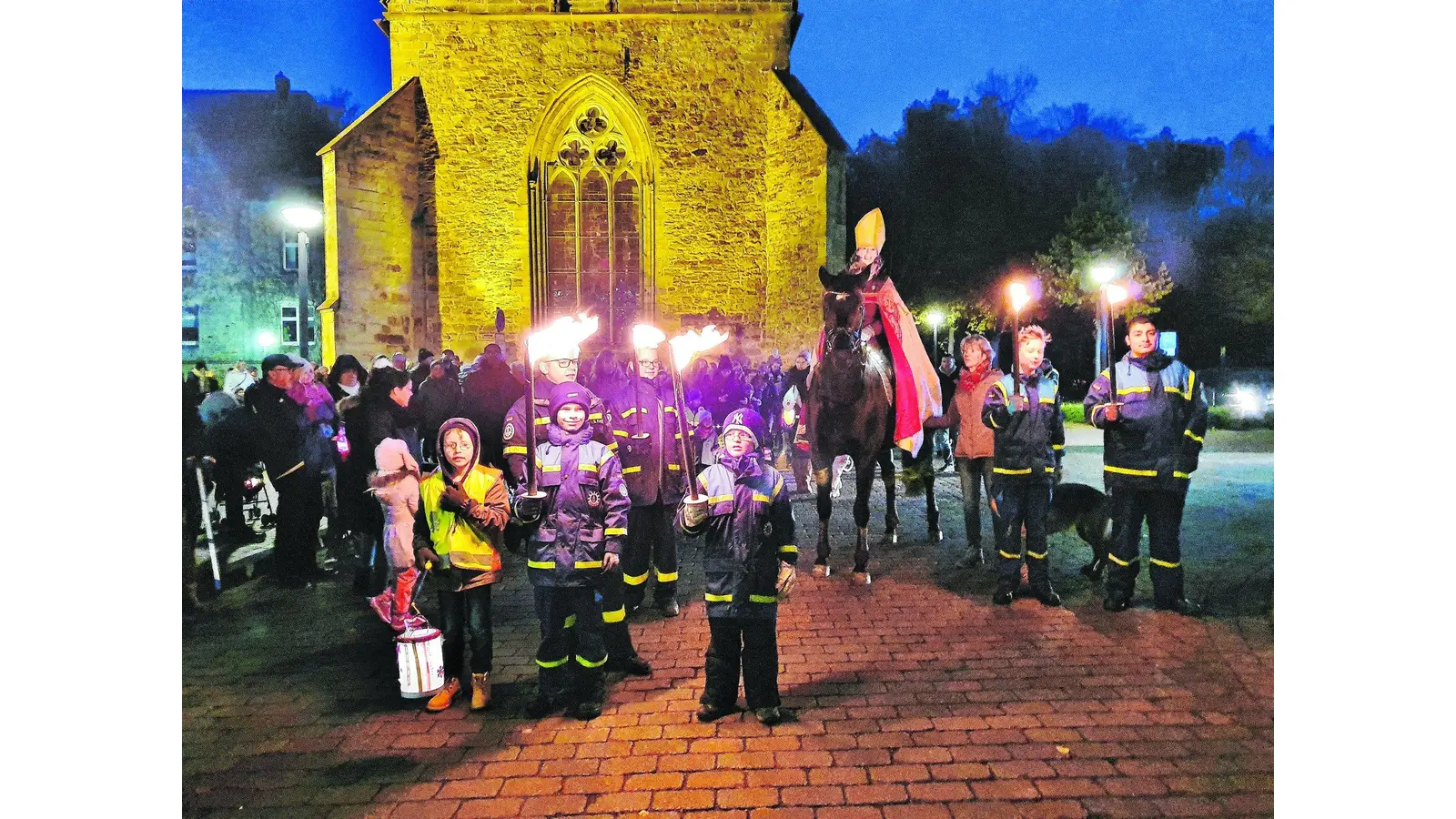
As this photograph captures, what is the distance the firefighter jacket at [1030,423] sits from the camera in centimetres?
586

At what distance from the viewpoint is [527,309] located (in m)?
12.4

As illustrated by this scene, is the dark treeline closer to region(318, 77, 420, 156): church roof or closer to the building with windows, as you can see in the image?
the building with windows

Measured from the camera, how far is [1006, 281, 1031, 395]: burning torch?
5656 mm

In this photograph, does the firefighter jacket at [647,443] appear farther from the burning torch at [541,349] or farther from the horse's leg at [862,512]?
the horse's leg at [862,512]

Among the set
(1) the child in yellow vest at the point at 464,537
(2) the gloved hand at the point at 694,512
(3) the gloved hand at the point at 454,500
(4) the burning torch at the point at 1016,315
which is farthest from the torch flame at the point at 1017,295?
(3) the gloved hand at the point at 454,500

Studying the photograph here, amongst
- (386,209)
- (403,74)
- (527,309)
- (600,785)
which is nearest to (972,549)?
(600,785)

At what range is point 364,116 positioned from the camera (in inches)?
430

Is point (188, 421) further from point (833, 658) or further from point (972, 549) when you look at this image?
point (972, 549)

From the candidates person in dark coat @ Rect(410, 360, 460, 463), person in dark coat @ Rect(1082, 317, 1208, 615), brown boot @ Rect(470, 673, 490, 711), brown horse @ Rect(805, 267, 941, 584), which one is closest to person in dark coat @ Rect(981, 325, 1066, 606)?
person in dark coat @ Rect(1082, 317, 1208, 615)

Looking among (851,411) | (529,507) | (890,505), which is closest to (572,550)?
(529,507)

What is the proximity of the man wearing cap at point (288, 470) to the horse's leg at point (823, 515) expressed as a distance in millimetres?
4365

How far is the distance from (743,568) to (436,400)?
4.28 metres

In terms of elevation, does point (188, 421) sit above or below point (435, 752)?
above

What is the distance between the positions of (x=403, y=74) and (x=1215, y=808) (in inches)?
520
